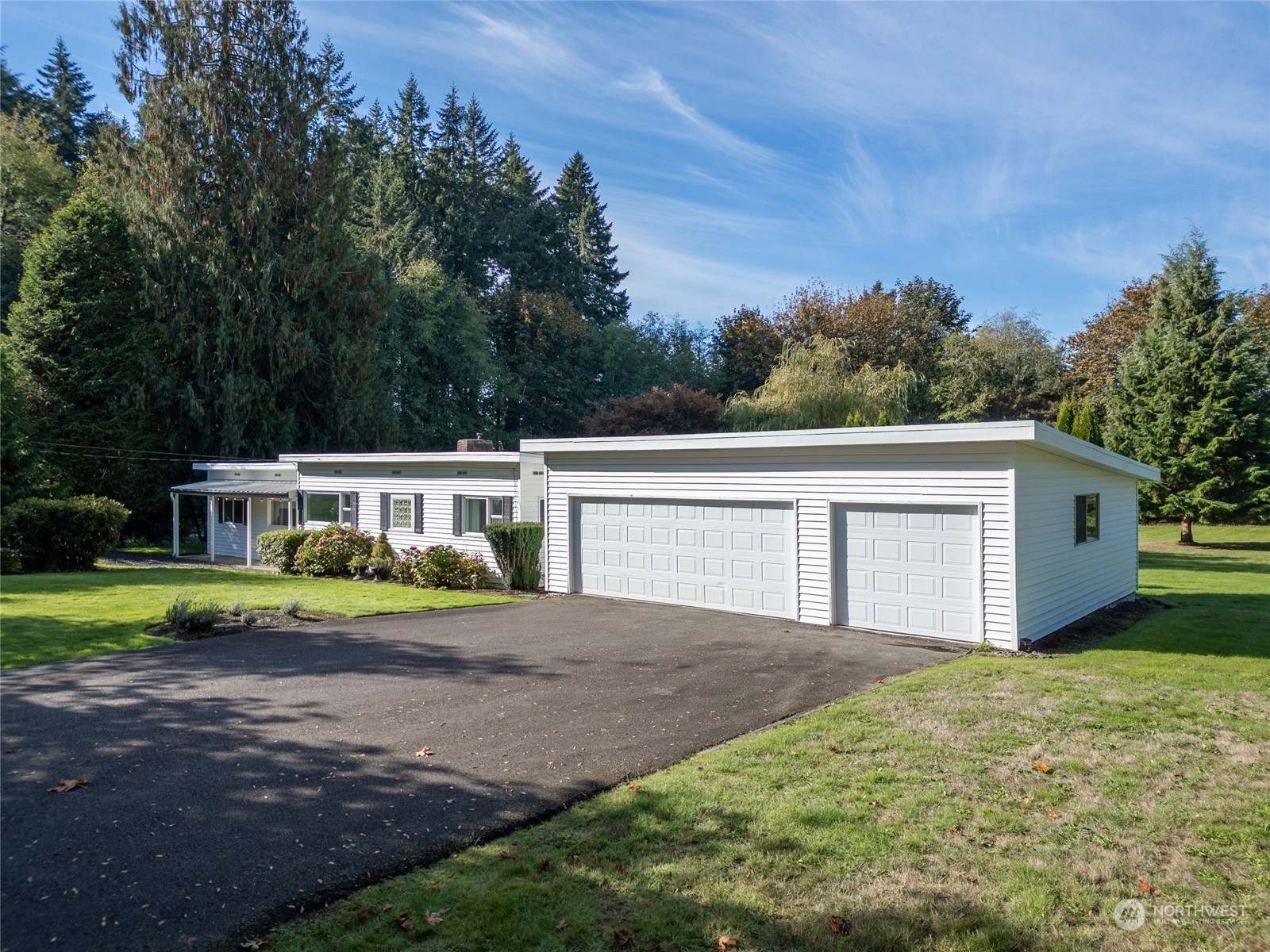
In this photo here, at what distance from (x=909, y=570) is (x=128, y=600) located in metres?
13.8

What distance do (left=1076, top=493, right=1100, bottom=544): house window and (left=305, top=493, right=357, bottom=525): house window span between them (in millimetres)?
17263

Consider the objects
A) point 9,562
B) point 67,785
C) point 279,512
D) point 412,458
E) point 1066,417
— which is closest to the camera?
point 67,785

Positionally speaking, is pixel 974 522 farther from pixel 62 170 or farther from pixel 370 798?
pixel 62 170

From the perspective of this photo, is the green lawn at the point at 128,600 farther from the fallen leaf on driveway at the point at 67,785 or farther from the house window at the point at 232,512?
the fallen leaf on driveway at the point at 67,785

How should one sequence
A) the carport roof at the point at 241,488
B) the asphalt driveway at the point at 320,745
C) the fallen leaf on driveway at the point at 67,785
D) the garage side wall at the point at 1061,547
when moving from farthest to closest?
the carport roof at the point at 241,488 → the garage side wall at the point at 1061,547 → the fallen leaf on driveway at the point at 67,785 → the asphalt driveway at the point at 320,745

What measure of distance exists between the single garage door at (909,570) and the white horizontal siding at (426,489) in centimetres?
820

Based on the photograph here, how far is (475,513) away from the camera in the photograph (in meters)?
18.9

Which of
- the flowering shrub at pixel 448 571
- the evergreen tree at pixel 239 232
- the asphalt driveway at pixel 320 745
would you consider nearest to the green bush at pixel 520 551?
the flowering shrub at pixel 448 571

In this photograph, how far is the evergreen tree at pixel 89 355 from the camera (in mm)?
26609

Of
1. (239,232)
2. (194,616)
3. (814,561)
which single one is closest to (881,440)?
(814,561)

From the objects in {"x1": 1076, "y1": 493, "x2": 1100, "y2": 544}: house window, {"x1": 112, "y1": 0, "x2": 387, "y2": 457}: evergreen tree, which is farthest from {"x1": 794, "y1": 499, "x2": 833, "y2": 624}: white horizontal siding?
{"x1": 112, "y1": 0, "x2": 387, "y2": 457}: evergreen tree

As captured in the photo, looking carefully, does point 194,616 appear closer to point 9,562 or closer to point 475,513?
point 475,513

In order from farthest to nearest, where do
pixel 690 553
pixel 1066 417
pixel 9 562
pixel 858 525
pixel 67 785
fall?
pixel 1066 417
pixel 9 562
pixel 690 553
pixel 858 525
pixel 67 785

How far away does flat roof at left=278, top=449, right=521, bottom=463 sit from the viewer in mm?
17703
